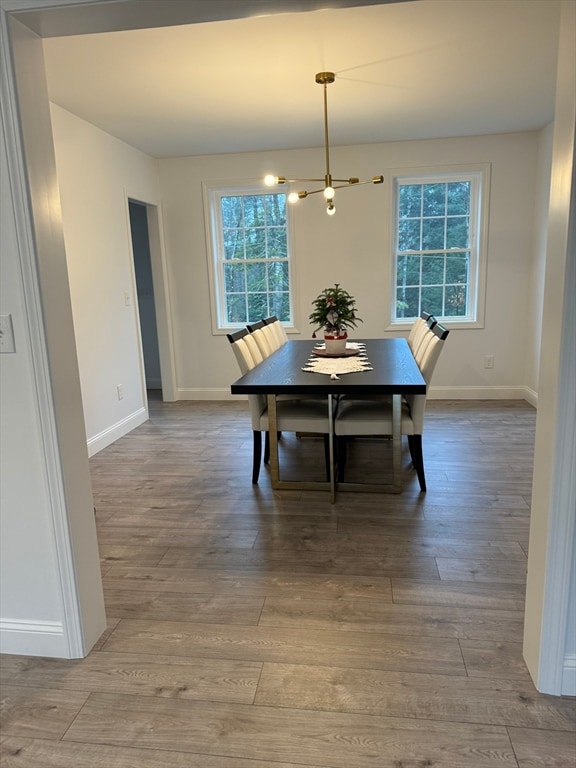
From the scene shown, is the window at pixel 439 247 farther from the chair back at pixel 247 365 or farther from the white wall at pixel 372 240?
the chair back at pixel 247 365

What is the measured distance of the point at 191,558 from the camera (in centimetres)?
240

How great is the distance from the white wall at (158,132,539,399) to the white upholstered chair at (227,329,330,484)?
6.97 feet

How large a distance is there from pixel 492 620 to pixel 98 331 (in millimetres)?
3505

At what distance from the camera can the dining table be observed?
265 cm

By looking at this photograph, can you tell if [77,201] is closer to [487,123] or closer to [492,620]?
[487,123]

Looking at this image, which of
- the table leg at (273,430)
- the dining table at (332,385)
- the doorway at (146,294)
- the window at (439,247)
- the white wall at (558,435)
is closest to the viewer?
the white wall at (558,435)

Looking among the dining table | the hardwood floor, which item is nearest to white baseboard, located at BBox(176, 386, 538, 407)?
the dining table

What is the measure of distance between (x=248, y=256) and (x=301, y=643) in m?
4.36

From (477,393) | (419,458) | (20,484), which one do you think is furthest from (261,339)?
(477,393)

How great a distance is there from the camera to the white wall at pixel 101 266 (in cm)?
373

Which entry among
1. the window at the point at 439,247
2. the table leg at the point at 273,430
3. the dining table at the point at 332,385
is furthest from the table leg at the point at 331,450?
the window at the point at 439,247

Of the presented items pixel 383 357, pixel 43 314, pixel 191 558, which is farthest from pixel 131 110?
pixel 191 558

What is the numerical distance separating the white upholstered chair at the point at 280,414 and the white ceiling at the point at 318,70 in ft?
5.44

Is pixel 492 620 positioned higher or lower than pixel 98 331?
lower
